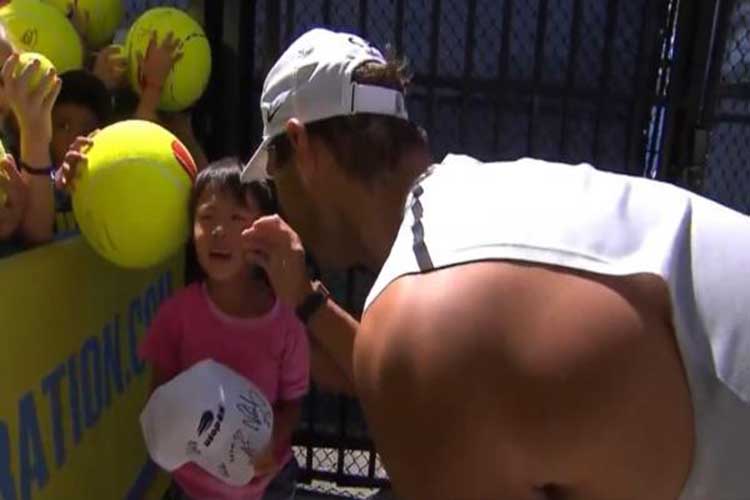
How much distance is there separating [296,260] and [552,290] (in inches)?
44.4

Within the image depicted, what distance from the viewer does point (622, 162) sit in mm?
4148

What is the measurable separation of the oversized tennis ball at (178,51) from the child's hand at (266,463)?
4.33ft

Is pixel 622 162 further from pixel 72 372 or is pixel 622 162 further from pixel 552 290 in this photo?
pixel 552 290

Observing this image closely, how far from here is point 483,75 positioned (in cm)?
414

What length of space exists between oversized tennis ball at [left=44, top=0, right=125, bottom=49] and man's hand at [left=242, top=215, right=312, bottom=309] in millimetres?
1621

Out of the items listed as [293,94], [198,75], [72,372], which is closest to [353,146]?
[293,94]

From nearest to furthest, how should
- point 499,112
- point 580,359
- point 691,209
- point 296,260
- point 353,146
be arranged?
1. point 580,359
2. point 691,209
3. point 353,146
4. point 296,260
5. point 499,112

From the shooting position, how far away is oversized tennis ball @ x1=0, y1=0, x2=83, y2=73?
10.2 ft

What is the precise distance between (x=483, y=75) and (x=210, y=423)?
2.18 metres

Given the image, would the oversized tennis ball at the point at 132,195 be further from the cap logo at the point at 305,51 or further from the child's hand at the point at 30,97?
the cap logo at the point at 305,51

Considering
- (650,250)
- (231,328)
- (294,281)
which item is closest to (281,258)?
(294,281)

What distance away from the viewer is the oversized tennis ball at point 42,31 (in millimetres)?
3123

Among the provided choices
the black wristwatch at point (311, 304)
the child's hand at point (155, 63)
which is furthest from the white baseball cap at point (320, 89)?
the child's hand at point (155, 63)

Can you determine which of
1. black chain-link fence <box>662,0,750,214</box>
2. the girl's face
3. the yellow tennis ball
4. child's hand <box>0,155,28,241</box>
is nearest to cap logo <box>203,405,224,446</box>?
the girl's face
